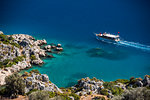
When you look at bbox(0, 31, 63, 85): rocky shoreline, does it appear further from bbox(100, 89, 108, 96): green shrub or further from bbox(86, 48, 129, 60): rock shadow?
bbox(100, 89, 108, 96): green shrub

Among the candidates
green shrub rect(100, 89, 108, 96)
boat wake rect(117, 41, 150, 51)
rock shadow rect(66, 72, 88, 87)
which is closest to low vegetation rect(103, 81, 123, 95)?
green shrub rect(100, 89, 108, 96)

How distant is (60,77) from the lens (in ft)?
173

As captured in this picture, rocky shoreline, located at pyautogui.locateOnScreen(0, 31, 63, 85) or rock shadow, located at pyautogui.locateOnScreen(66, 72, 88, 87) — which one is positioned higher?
rocky shoreline, located at pyautogui.locateOnScreen(0, 31, 63, 85)

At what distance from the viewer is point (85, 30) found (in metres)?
107

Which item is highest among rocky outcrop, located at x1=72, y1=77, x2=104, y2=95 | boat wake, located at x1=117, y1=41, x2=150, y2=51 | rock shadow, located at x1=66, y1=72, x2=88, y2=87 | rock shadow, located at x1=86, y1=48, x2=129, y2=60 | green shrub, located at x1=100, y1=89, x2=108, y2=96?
boat wake, located at x1=117, y1=41, x2=150, y2=51

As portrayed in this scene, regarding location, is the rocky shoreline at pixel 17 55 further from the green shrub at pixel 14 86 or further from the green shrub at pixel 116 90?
the green shrub at pixel 116 90

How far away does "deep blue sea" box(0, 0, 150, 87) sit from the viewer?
5832 centimetres

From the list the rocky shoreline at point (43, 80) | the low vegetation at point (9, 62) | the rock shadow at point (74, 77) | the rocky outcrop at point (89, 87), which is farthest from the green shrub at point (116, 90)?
the low vegetation at point (9, 62)

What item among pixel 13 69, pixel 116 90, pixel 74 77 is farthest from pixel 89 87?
pixel 13 69

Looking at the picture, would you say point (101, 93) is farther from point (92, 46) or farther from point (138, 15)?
point (138, 15)

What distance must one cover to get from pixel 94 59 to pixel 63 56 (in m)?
17.0

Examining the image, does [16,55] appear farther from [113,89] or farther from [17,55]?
[113,89]

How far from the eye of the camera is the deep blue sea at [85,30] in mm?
58319

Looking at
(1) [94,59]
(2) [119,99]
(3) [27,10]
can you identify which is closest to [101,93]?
(2) [119,99]
